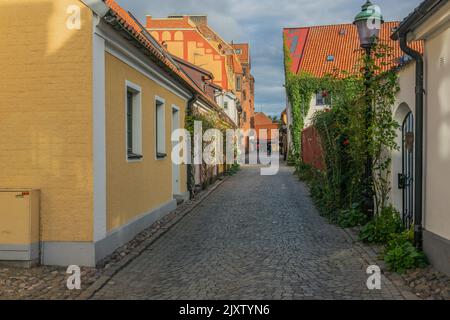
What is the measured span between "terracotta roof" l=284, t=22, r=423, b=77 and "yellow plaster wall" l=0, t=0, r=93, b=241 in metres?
30.1

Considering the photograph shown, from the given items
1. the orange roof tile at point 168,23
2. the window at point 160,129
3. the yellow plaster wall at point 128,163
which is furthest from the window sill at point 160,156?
the orange roof tile at point 168,23

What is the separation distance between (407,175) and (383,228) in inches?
36.1

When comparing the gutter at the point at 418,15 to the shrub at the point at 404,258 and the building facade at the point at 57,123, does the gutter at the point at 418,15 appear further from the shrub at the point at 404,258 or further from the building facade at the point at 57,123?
the building facade at the point at 57,123

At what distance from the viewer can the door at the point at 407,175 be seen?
7.55 meters

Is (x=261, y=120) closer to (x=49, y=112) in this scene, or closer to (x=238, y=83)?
(x=238, y=83)

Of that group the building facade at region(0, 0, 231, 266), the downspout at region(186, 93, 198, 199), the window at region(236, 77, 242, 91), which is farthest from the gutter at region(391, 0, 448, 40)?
the window at region(236, 77, 242, 91)

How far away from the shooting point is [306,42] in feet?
127

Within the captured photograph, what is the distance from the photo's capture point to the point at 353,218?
9844mm

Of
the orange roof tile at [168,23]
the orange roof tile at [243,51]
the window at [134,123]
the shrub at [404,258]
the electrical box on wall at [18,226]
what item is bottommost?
the shrub at [404,258]

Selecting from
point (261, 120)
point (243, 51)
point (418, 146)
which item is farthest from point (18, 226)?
point (261, 120)

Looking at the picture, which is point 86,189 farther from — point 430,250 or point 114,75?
point 430,250

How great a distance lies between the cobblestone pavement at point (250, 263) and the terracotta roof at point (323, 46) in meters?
26.3
